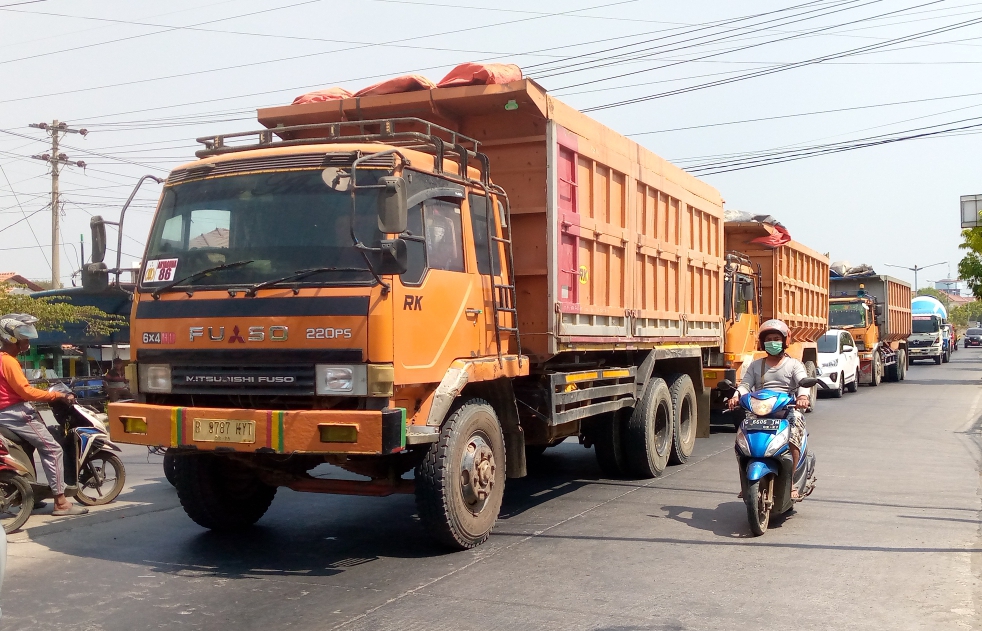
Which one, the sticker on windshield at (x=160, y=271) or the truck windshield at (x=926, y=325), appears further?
the truck windshield at (x=926, y=325)

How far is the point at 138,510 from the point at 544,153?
4693 mm

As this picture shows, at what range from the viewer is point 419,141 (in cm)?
655

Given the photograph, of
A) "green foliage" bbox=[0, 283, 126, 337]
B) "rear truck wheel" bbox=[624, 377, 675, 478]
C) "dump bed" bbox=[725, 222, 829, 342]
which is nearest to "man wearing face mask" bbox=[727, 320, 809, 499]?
"rear truck wheel" bbox=[624, 377, 675, 478]

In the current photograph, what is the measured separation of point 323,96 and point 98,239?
2214mm

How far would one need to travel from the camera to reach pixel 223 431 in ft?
19.2

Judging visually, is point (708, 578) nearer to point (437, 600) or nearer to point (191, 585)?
point (437, 600)

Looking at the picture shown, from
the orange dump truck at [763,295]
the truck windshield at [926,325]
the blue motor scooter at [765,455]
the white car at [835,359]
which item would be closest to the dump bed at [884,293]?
the white car at [835,359]

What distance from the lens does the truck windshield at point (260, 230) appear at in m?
5.90

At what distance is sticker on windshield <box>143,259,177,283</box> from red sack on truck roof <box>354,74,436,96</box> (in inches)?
89.9

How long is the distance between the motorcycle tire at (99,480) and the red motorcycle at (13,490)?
0.89m

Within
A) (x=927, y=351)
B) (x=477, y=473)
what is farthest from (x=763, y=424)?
(x=927, y=351)

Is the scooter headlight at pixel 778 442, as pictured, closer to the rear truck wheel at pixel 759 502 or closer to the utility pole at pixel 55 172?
the rear truck wheel at pixel 759 502

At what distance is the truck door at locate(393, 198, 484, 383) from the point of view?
5871 millimetres

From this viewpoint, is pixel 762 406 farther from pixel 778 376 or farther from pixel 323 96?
pixel 323 96
